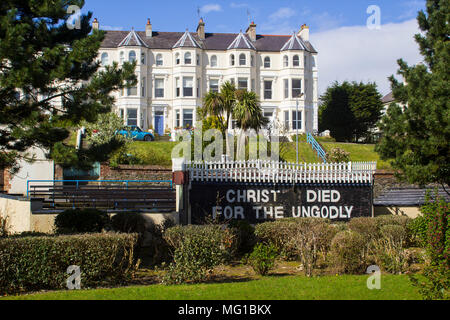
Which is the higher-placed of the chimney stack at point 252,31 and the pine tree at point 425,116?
the chimney stack at point 252,31

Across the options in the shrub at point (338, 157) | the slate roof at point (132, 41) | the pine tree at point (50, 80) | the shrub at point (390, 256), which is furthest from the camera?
the slate roof at point (132, 41)

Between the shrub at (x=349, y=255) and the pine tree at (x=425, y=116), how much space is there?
3090 millimetres

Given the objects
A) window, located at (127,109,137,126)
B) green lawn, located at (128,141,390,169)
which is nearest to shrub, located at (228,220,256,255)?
green lawn, located at (128,141,390,169)

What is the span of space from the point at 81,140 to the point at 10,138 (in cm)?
2001

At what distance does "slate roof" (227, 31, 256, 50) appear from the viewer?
46.0 meters

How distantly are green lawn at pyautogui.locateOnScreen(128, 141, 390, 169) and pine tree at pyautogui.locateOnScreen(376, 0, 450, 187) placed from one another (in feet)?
50.9

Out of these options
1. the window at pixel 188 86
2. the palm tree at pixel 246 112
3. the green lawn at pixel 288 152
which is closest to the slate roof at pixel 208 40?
the window at pixel 188 86

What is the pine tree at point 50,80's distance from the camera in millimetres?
10820

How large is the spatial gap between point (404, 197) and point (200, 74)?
29375 mm

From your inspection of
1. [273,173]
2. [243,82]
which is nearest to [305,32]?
[243,82]

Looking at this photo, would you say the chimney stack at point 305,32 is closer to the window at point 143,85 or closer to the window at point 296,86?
the window at point 296,86

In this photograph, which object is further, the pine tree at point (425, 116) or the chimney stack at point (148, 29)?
the chimney stack at point (148, 29)
